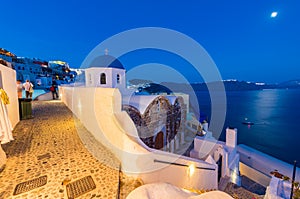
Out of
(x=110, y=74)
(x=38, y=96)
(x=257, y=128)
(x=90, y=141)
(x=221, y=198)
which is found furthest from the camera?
(x=257, y=128)

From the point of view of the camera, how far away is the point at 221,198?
1896 millimetres

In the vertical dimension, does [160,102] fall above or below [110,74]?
below

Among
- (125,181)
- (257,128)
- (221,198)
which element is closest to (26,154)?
(125,181)

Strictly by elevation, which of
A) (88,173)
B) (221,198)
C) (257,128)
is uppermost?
(221,198)

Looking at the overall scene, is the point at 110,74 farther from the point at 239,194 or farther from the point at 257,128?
the point at 257,128

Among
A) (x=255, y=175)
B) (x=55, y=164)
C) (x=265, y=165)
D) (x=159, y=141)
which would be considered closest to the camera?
(x=55, y=164)

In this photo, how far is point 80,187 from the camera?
2.66m

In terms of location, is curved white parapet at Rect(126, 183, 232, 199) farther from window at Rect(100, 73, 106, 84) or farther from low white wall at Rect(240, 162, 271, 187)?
low white wall at Rect(240, 162, 271, 187)

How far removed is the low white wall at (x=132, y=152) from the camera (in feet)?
11.5

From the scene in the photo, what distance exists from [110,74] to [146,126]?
15.4 ft

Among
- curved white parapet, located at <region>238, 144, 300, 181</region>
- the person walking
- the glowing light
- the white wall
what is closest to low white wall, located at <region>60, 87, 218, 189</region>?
the glowing light

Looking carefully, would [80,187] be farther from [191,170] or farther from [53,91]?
[53,91]

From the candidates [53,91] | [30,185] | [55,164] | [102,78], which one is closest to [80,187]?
[30,185]

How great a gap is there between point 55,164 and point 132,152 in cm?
190
